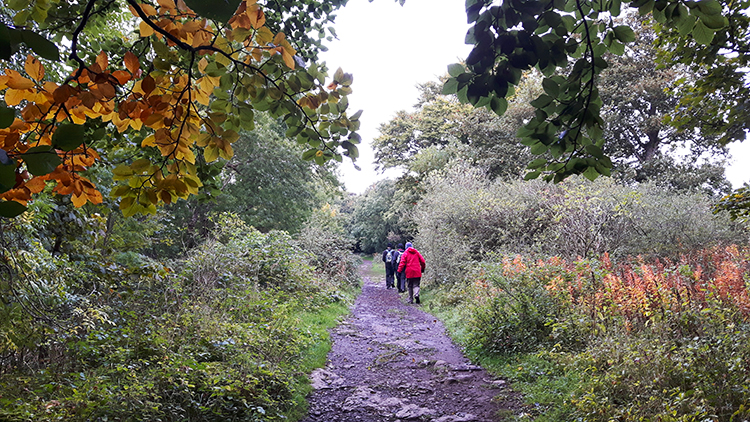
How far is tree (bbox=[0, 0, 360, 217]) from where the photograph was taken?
46.3 inches

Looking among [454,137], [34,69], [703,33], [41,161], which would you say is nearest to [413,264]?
[703,33]

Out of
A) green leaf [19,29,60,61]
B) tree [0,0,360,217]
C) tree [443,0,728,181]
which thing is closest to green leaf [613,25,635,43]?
tree [443,0,728,181]

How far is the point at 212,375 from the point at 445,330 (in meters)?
5.33

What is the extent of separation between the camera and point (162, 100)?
5.19 ft

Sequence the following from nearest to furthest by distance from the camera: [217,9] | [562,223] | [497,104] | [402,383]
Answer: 1. [217,9]
2. [497,104]
3. [402,383]
4. [562,223]

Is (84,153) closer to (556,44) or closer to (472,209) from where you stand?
(556,44)

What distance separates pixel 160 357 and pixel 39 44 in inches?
134

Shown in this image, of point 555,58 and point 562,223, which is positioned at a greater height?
point 555,58

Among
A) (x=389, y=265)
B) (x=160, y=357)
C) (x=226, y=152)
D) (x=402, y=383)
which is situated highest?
(x=226, y=152)

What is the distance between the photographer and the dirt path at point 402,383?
4.22 meters

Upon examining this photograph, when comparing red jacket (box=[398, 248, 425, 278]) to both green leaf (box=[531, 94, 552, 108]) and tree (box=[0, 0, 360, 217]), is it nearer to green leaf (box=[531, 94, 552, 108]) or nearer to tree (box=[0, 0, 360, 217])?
Result: tree (box=[0, 0, 360, 217])

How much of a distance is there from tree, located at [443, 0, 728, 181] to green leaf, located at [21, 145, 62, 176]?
1.48m

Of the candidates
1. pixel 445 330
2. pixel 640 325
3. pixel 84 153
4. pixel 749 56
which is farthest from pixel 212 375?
pixel 749 56

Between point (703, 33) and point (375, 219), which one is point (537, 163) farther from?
point (375, 219)
